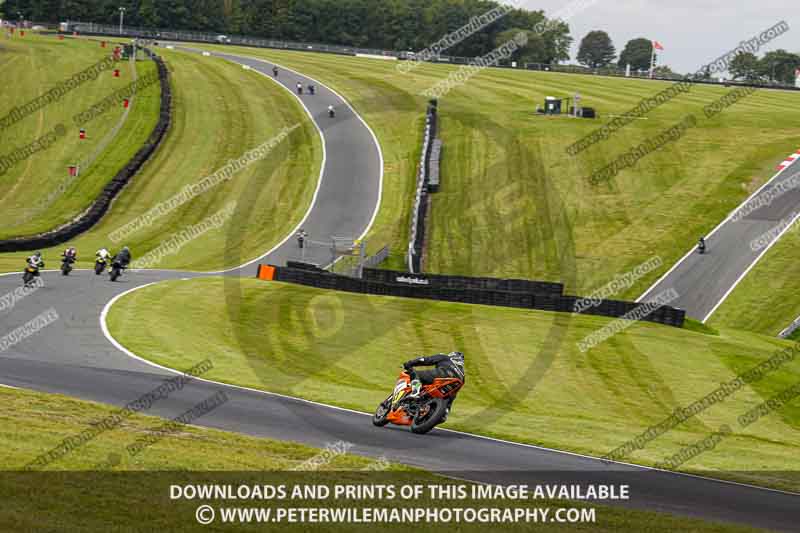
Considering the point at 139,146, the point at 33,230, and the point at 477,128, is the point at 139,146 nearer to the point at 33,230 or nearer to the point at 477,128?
the point at 33,230

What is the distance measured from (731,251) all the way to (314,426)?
36166 millimetres

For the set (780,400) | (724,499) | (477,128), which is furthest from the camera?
(477,128)

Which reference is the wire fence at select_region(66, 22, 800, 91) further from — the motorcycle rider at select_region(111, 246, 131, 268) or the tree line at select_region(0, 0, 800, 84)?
the motorcycle rider at select_region(111, 246, 131, 268)

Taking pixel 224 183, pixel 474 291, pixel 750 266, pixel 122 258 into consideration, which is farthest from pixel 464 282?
pixel 224 183

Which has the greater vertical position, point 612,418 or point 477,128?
point 477,128

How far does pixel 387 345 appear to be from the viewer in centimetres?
2738

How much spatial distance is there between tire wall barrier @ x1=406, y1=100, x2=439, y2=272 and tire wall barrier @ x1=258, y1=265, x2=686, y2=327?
8588 millimetres

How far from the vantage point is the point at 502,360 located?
26703 millimetres

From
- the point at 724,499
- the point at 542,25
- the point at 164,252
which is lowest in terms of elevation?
the point at 164,252

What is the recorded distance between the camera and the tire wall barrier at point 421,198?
45.8 meters

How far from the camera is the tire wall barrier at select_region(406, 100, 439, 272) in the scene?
150 feet

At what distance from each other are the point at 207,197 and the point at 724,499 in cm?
4481

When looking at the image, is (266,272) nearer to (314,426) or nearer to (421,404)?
(314,426)

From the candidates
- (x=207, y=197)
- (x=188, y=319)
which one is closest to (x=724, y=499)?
(x=188, y=319)
